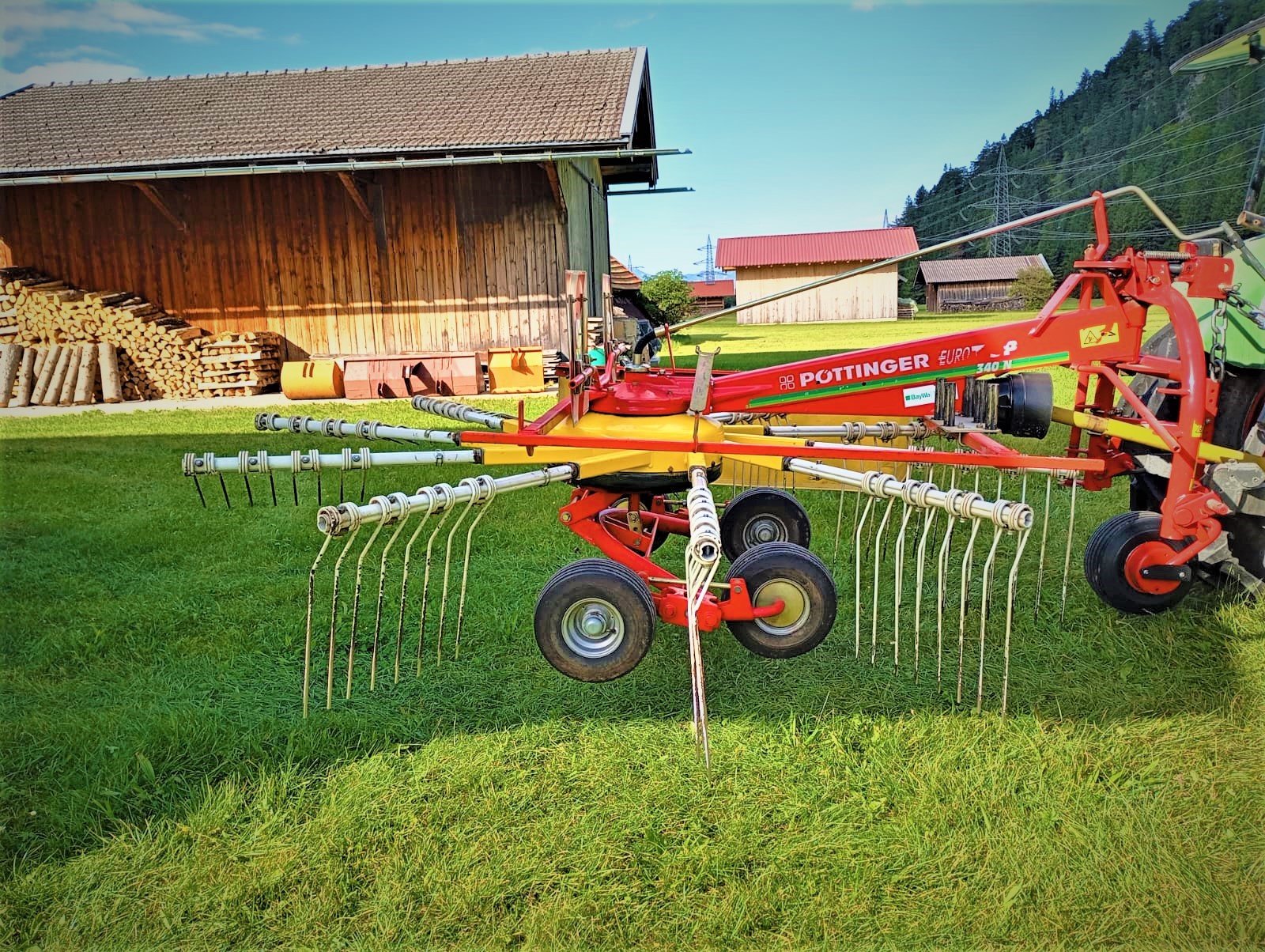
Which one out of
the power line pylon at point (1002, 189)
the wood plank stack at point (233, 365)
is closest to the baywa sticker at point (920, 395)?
the wood plank stack at point (233, 365)

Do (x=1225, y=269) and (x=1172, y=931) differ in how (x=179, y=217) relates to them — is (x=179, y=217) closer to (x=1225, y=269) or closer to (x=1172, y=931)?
(x=1225, y=269)

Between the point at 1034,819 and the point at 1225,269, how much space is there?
2381 millimetres

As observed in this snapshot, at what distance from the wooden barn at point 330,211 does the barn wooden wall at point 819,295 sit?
21.2 meters

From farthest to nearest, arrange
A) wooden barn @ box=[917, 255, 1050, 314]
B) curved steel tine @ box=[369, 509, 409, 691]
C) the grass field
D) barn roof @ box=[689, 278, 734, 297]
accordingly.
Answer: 1. barn roof @ box=[689, 278, 734, 297]
2. wooden barn @ box=[917, 255, 1050, 314]
3. curved steel tine @ box=[369, 509, 409, 691]
4. the grass field

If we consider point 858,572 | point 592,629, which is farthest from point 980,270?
point 592,629

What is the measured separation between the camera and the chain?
3.36 m

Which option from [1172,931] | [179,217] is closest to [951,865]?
[1172,931]

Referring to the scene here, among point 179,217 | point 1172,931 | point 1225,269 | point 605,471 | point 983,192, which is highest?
point 983,192

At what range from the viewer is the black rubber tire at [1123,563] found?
3.57m

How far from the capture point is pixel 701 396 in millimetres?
3369

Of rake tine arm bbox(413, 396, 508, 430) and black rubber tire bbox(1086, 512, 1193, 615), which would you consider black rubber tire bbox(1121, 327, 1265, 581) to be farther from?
rake tine arm bbox(413, 396, 508, 430)

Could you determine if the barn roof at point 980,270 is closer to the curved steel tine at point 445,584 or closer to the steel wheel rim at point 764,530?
the steel wheel rim at point 764,530

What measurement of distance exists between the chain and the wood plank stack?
11.7 metres

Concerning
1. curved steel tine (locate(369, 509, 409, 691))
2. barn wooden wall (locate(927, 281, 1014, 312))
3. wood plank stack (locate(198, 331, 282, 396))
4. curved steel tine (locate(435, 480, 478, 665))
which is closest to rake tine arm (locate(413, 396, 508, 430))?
curved steel tine (locate(435, 480, 478, 665))
